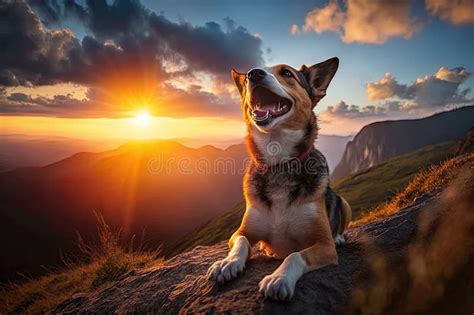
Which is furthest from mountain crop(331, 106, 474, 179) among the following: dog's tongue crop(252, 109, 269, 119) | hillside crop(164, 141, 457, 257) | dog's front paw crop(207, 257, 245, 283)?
dog's front paw crop(207, 257, 245, 283)

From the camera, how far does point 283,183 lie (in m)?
5.38

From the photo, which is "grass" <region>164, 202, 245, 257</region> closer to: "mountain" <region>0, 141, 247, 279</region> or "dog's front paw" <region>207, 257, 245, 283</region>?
"mountain" <region>0, 141, 247, 279</region>

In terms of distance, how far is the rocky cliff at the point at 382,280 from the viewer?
3689 millimetres

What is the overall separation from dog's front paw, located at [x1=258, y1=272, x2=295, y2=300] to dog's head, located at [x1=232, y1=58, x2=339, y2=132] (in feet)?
8.99

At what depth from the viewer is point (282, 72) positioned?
20.5ft

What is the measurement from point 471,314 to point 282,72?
5.01 m

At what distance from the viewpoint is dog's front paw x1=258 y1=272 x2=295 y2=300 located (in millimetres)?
3732

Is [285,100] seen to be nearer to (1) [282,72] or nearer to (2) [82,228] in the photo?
(1) [282,72]

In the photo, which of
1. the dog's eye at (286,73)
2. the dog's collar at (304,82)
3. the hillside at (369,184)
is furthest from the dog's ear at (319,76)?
the hillside at (369,184)

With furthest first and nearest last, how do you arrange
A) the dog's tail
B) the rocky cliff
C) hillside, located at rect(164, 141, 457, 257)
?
1. hillside, located at rect(164, 141, 457, 257)
2. the dog's tail
3. the rocky cliff

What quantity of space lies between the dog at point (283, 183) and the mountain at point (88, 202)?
9802cm

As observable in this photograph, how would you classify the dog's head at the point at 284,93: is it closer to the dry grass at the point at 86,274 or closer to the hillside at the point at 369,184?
the dry grass at the point at 86,274

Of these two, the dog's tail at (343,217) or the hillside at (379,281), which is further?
the dog's tail at (343,217)

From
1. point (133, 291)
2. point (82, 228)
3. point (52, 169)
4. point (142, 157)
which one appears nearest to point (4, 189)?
point (52, 169)
